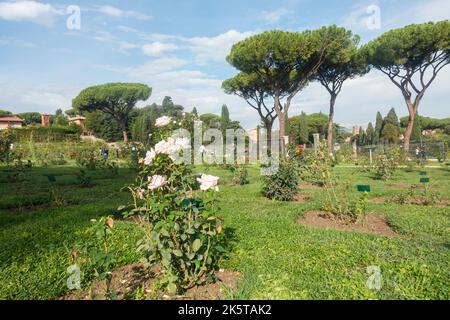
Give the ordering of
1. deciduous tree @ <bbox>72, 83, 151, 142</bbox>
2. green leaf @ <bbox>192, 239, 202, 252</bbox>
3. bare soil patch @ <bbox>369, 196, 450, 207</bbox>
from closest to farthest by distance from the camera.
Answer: green leaf @ <bbox>192, 239, 202, 252</bbox> → bare soil patch @ <bbox>369, 196, 450, 207</bbox> → deciduous tree @ <bbox>72, 83, 151, 142</bbox>

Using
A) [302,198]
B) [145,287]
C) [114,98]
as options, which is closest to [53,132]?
[114,98]

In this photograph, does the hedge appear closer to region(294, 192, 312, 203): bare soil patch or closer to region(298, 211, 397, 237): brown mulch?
region(294, 192, 312, 203): bare soil patch

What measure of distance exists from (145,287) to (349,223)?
125 inches

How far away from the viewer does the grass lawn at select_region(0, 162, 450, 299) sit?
2305 millimetres

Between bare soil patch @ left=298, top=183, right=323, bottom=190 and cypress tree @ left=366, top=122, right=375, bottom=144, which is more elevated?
cypress tree @ left=366, top=122, right=375, bottom=144

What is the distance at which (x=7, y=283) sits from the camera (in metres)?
2.45

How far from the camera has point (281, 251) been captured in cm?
318

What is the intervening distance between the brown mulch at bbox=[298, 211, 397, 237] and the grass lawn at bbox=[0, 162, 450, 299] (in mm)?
133

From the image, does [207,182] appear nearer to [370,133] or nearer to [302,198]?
[302,198]

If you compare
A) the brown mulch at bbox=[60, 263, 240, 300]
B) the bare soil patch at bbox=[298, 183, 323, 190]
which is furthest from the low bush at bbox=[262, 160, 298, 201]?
the brown mulch at bbox=[60, 263, 240, 300]

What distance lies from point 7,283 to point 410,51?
21.0 metres

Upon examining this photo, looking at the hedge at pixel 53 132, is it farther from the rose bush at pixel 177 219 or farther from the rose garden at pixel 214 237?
the rose bush at pixel 177 219
